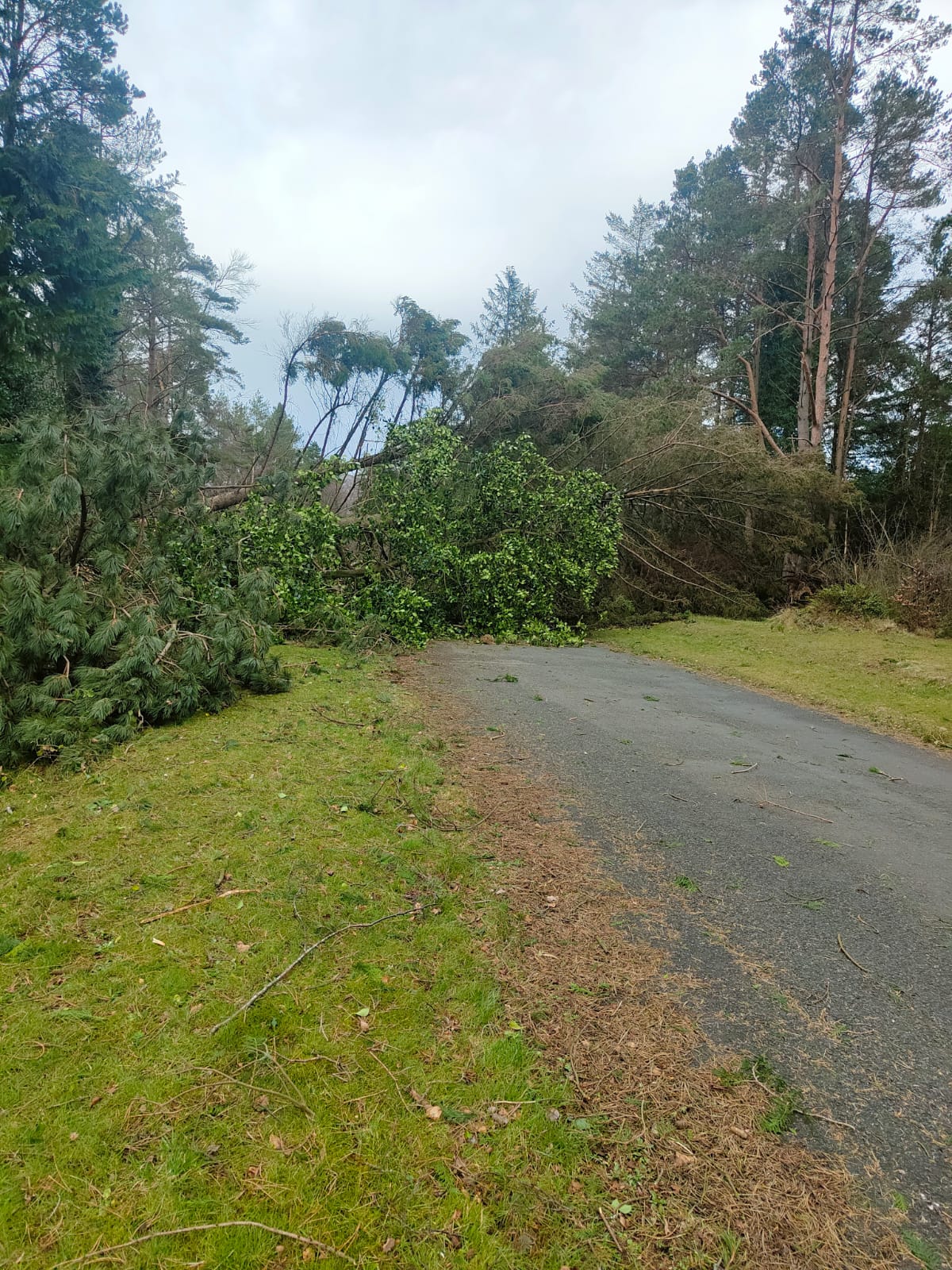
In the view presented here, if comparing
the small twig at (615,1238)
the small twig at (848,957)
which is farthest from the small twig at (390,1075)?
the small twig at (848,957)

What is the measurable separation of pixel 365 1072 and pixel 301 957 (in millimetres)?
514

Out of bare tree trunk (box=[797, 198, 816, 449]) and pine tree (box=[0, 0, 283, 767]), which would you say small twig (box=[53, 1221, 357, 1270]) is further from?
bare tree trunk (box=[797, 198, 816, 449])

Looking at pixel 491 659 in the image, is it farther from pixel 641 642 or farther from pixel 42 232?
pixel 42 232

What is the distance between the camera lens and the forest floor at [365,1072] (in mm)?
1420

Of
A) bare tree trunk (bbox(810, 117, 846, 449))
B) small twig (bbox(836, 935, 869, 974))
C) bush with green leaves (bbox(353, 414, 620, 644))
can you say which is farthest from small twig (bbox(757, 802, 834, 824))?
bare tree trunk (bbox(810, 117, 846, 449))

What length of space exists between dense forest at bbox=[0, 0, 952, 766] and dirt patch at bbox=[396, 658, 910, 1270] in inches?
120

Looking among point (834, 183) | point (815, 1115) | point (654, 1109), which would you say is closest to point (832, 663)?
point (815, 1115)

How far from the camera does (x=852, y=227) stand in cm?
1780

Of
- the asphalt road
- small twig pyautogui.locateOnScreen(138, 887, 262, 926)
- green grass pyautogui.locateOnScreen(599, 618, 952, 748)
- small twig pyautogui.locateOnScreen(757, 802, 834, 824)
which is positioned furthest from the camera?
green grass pyautogui.locateOnScreen(599, 618, 952, 748)

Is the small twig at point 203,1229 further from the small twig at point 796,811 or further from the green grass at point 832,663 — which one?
the green grass at point 832,663

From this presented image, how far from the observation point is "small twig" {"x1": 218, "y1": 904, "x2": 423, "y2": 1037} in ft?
6.35

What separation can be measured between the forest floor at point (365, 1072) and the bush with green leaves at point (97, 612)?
3.70ft

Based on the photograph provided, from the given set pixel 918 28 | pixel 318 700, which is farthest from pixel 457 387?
pixel 918 28

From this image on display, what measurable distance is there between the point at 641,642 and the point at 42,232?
1222 centimetres
